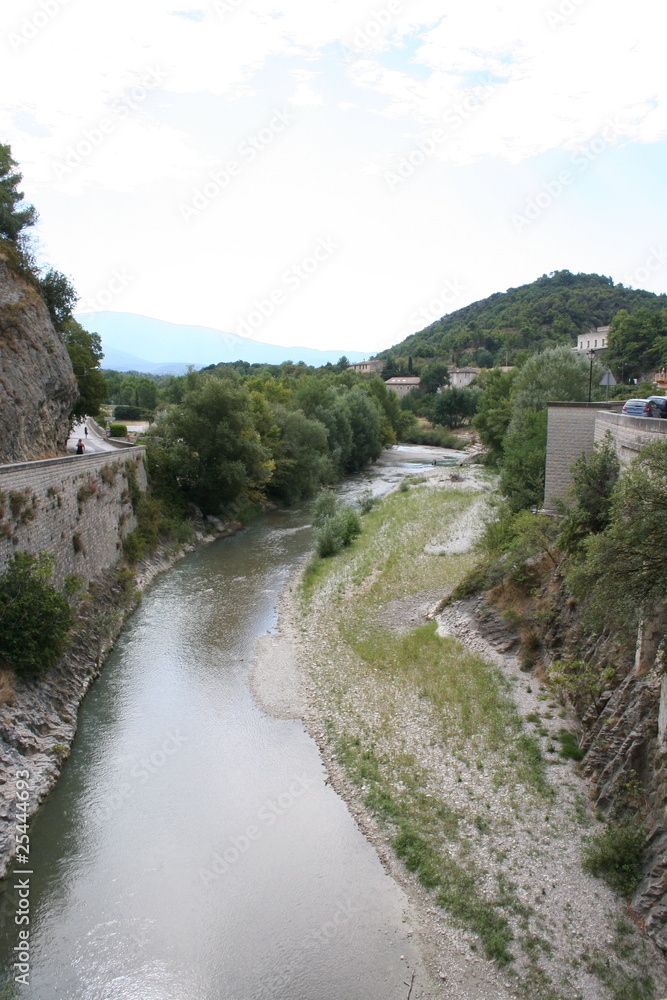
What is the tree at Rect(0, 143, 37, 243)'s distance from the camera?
2339 cm

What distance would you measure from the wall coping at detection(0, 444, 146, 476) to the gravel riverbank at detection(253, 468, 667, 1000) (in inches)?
281

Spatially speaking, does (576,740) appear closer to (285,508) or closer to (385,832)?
(385,832)

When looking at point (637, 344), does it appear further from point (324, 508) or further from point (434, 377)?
point (324, 508)

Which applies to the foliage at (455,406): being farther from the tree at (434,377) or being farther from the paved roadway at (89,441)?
the paved roadway at (89,441)

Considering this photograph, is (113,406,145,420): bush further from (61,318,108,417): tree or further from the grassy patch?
the grassy patch

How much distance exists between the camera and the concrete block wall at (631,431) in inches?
416

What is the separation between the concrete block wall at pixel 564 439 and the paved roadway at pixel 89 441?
16.4 metres

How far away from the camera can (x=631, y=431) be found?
39.3ft

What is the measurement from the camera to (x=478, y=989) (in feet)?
22.3

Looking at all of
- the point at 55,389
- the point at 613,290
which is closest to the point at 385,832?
the point at 55,389

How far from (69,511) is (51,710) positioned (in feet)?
20.0

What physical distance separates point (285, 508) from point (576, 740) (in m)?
27.5

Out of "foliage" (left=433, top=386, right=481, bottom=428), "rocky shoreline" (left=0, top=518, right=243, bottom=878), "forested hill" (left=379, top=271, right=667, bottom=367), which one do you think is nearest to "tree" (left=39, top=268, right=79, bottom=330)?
"rocky shoreline" (left=0, top=518, right=243, bottom=878)
